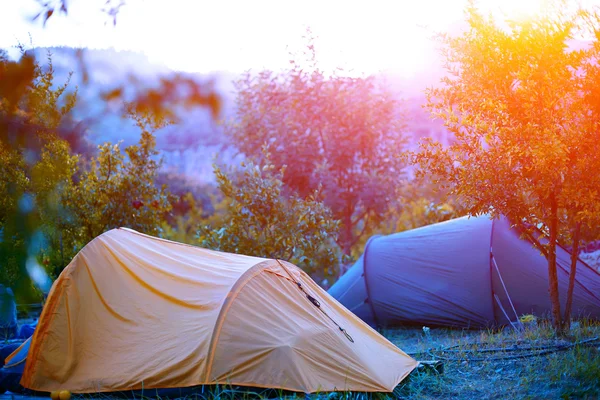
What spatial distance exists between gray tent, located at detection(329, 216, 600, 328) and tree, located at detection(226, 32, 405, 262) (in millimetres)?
3793

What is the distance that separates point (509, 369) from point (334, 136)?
876 centimetres

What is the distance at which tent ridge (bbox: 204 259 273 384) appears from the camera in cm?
508

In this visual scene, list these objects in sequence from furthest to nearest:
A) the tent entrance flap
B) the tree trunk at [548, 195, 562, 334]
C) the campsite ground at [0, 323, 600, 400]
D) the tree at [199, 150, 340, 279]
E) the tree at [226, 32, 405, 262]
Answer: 1. the tree at [226, 32, 405, 262]
2. the tree at [199, 150, 340, 279]
3. the tree trunk at [548, 195, 562, 334]
4. the tent entrance flap
5. the campsite ground at [0, 323, 600, 400]

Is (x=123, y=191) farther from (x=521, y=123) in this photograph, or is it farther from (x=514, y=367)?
(x=514, y=367)

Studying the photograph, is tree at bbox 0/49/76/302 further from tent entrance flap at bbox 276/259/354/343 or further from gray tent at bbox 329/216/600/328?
gray tent at bbox 329/216/600/328

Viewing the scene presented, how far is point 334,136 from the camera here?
14406 mm

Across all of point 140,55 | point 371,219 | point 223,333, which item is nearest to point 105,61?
point 140,55

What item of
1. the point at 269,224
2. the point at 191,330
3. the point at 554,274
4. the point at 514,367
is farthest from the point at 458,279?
the point at 191,330

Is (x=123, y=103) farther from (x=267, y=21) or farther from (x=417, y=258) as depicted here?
(x=417, y=258)

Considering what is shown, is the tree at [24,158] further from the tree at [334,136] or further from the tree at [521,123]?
the tree at [334,136]

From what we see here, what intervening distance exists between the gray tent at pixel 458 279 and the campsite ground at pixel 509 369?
39.4 inches

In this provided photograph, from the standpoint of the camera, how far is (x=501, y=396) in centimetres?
543

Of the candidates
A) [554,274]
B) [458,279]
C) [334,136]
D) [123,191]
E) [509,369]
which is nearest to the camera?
[509,369]

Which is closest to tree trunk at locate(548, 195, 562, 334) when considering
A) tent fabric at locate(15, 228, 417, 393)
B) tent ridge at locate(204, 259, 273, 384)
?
tent fabric at locate(15, 228, 417, 393)
